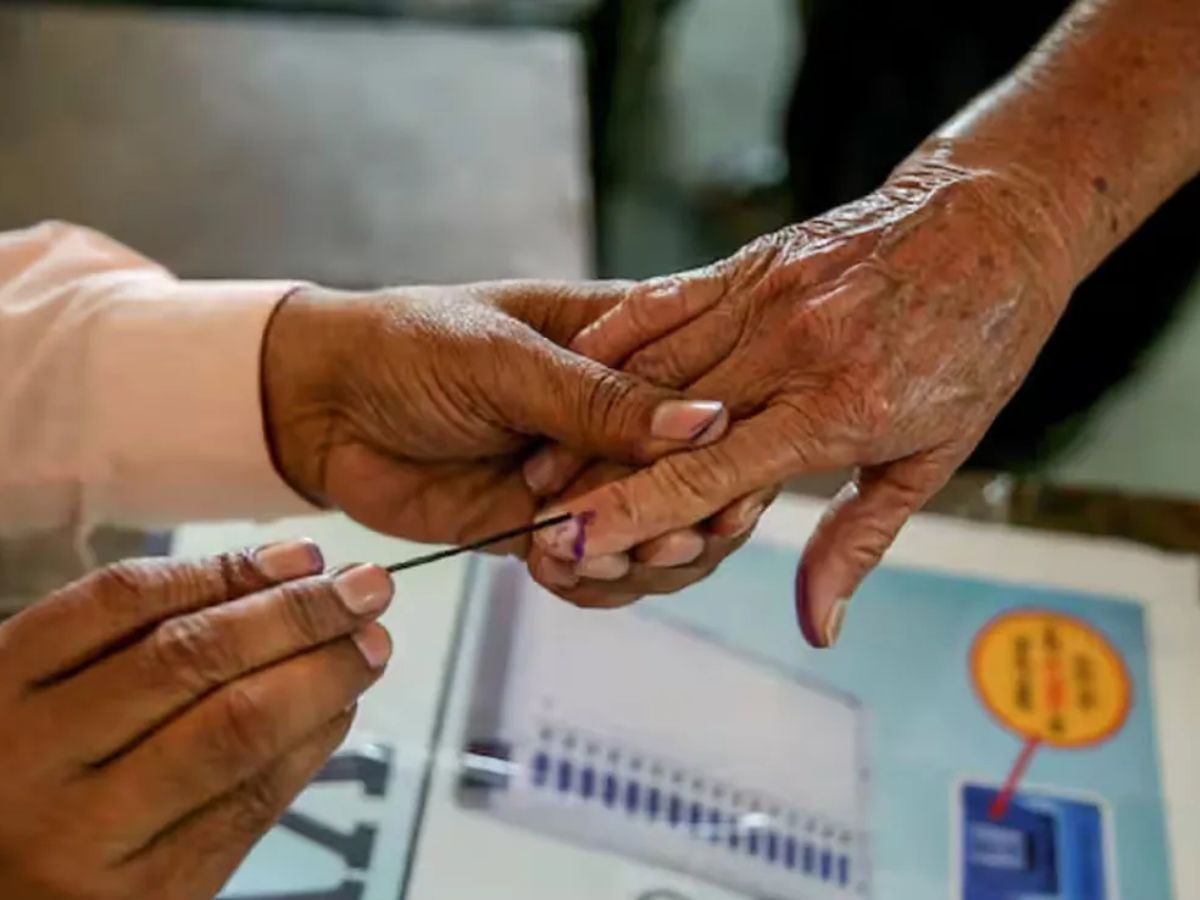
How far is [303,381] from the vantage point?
783mm

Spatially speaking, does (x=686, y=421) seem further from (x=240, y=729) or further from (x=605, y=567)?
(x=240, y=729)

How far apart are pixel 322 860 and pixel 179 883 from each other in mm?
176

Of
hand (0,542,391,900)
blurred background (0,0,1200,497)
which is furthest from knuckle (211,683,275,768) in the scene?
blurred background (0,0,1200,497)

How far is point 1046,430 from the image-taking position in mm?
1202

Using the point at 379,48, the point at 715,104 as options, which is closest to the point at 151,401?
the point at 379,48

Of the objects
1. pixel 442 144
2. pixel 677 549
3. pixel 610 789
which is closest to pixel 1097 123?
pixel 677 549

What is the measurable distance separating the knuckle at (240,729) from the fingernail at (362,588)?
2.0 inches

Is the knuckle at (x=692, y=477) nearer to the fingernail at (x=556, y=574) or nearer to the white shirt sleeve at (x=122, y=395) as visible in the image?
the fingernail at (x=556, y=574)

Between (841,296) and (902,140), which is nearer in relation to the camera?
(841,296)

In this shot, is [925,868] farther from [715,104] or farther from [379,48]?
[715,104]

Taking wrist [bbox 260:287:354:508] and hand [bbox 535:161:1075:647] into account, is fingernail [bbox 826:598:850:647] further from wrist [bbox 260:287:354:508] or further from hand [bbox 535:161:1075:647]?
wrist [bbox 260:287:354:508]

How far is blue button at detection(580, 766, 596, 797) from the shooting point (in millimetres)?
789

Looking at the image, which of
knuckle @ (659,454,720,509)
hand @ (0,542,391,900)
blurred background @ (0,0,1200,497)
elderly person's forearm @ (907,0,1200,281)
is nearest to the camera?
hand @ (0,542,391,900)

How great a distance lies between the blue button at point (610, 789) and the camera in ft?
2.58
